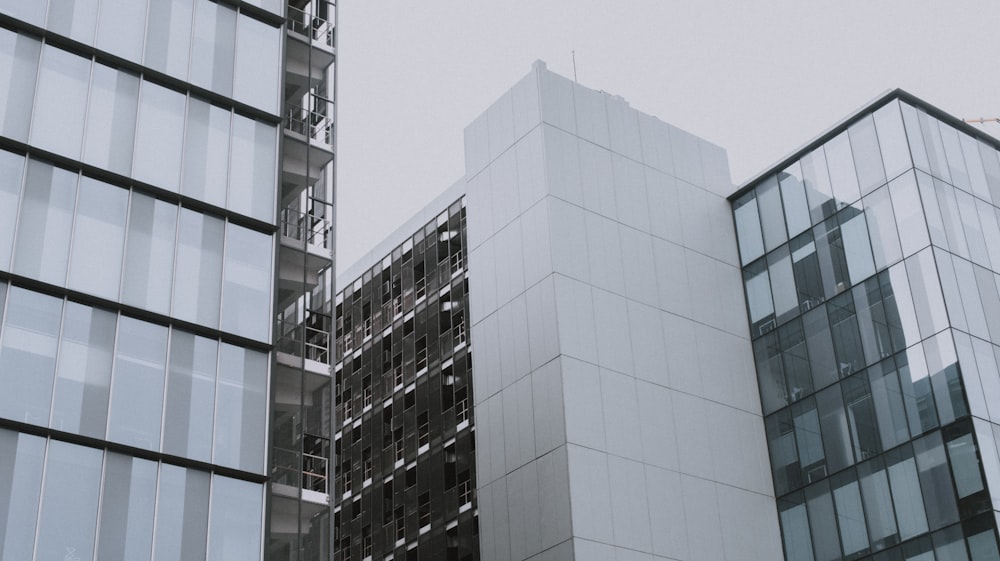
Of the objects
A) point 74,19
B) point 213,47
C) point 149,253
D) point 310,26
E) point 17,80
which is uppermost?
point 310,26

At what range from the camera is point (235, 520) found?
3338cm

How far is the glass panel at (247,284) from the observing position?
118ft

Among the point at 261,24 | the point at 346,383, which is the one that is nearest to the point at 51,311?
the point at 261,24

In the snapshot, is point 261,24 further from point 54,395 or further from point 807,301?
point 807,301

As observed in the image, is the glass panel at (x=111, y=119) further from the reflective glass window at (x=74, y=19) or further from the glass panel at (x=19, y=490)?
the glass panel at (x=19, y=490)

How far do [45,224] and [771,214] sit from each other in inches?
1093

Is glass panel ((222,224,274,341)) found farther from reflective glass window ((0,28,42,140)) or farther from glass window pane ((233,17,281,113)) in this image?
reflective glass window ((0,28,42,140))

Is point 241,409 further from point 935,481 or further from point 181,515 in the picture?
point 935,481

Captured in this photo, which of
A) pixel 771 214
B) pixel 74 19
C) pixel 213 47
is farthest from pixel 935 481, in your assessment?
pixel 74 19

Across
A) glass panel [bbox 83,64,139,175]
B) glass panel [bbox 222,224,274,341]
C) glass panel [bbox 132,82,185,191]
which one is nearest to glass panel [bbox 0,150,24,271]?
glass panel [bbox 83,64,139,175]

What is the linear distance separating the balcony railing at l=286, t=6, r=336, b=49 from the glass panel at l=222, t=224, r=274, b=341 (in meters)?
8.17

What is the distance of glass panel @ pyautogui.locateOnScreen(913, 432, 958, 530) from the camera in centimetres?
4138

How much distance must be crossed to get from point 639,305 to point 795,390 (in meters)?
6.43

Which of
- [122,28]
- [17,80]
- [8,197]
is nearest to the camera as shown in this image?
[8,197]
